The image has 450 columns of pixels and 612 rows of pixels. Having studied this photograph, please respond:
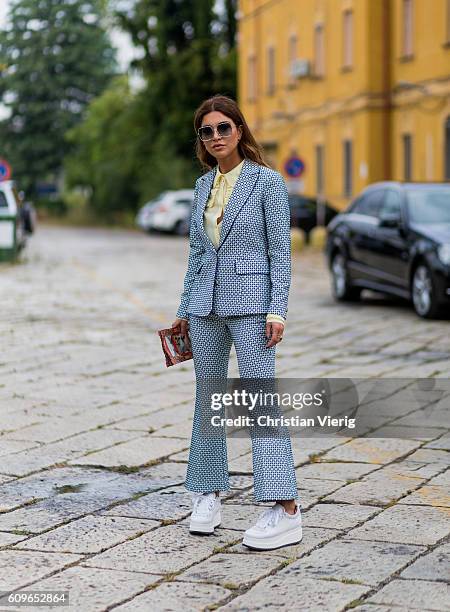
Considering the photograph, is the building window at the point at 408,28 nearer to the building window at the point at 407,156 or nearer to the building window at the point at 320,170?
the building window at the point at 407,156

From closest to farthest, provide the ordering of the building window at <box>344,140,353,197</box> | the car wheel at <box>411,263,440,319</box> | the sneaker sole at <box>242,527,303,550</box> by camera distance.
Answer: the sneaker sole at <box>242,527,303,550</box>, the car wheel at <box>411,263,440,319</box>, the building window at <box>344,140,353,197</box>

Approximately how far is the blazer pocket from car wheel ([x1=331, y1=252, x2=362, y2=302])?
A: 12.1 m

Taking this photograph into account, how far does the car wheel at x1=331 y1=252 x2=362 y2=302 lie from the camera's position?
1758cm

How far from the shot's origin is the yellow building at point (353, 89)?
33.2 m

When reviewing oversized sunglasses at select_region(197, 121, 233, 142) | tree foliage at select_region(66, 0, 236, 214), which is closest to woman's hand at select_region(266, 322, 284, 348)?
oversized sunglasses at select_region(197, 121, 233, 142)

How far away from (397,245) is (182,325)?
10.4 metres

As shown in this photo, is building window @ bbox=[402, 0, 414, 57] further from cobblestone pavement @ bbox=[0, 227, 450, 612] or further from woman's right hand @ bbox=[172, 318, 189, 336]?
woman's right hand @ bbox=[172, 318, 189, 336]

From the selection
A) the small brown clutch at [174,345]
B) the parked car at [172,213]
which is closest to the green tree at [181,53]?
the parked car at [172,213]

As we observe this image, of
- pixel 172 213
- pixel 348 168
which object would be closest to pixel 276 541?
pixel 348 168

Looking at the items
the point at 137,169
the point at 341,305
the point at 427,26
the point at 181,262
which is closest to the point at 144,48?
the point at 137,169

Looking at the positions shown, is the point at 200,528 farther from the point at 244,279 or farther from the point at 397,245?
the point at 397,245

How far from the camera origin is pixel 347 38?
38094 millimetres

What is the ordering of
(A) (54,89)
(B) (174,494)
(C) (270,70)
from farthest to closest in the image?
(A) (54,89)
(C) (270,70)
(B) (174,494)

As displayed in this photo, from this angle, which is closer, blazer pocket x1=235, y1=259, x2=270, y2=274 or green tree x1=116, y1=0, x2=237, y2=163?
blazer pocket x1=235, y1=259, x2=270, y2=274
